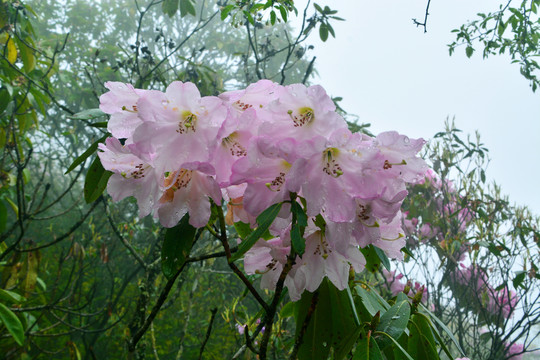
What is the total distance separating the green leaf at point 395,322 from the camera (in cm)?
55

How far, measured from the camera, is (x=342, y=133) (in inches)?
18.6

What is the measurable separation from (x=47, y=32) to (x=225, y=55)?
335 centimetres

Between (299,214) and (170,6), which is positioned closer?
(299,214)

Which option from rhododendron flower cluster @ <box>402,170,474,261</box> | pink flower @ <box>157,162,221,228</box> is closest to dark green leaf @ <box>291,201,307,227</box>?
pink flower @ <box>157,162,221,228</box>

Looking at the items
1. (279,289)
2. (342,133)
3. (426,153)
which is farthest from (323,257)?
(426,153)

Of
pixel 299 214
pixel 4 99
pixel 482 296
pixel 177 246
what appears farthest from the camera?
pixel 482 296

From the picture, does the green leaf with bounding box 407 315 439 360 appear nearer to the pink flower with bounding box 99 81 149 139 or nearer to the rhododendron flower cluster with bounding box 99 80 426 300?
the rhododendron flower cluster with bounding box 99 80 426 300

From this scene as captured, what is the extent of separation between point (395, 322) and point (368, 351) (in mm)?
98

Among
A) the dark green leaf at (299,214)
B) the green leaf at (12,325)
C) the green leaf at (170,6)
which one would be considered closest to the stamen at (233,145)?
the dark green leaf at (299,214)

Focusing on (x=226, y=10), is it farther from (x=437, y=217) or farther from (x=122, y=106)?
(x=437, y=217)

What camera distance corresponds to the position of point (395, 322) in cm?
58

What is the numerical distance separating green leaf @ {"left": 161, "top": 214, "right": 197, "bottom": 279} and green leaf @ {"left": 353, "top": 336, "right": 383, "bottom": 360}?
0.27m

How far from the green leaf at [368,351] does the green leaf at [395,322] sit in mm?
42

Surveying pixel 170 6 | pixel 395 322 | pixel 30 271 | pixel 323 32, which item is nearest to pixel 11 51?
pixel 170 6
